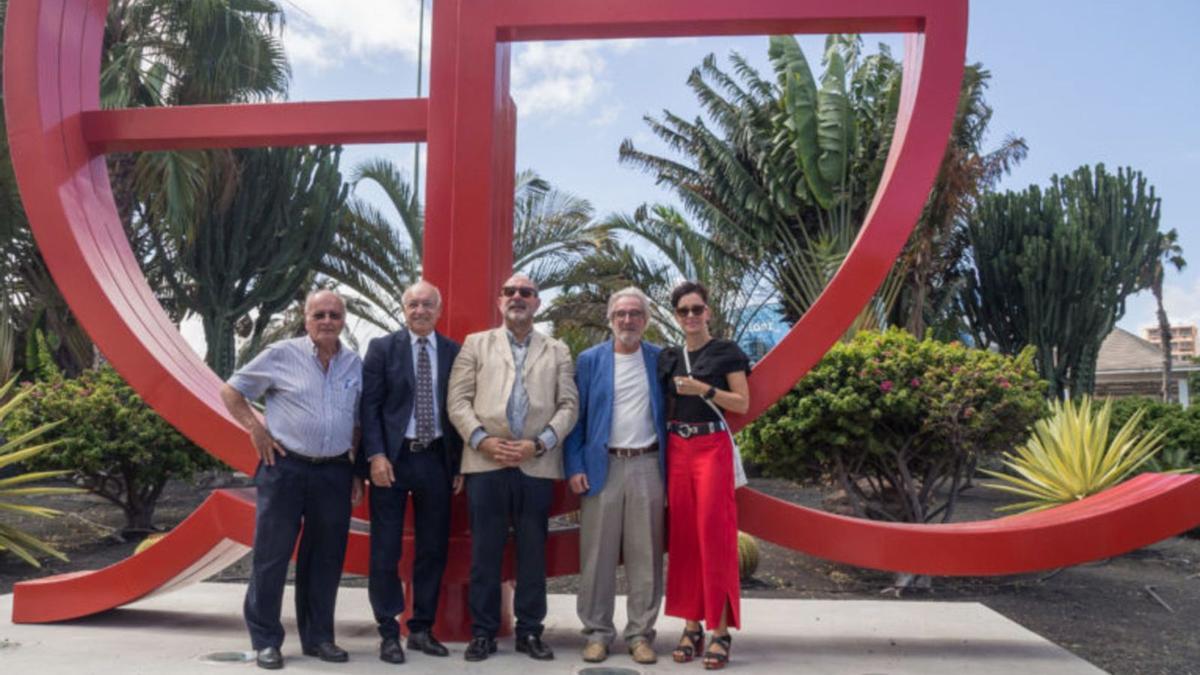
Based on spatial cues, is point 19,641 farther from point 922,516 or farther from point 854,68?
point 854,68

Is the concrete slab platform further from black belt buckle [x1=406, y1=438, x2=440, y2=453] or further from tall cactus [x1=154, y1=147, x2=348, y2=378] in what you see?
tall cactus [x1=154, y1=147, x2=348, y2=378]

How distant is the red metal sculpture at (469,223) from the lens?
177 inches

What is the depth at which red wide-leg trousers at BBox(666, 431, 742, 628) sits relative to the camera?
413 centimetres

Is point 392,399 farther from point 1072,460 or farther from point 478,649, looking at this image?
point 1072,460

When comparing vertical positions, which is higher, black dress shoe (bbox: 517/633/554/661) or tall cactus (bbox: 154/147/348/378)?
tall cactus (bbox: 154/147/348/378)

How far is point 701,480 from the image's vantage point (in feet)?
13.6

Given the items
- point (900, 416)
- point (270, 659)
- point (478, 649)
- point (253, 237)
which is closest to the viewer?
point (270, 659)

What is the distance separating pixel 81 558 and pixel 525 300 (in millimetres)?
6281

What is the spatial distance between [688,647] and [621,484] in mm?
765

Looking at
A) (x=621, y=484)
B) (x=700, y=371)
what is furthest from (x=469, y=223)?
(x=621, y=484)

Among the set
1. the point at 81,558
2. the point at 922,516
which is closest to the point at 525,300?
the point at 922,516

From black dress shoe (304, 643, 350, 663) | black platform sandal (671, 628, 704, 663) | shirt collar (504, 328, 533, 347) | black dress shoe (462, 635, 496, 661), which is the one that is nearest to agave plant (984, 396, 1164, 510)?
black platform sandal (671, 628, 704, 663)

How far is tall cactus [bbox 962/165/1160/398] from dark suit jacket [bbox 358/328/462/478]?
16.3 m

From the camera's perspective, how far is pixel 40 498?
42.1ft
